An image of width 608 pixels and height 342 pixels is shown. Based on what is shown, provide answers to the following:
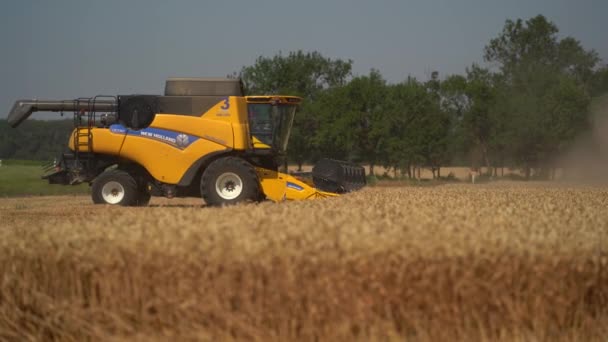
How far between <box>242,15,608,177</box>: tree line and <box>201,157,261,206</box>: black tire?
128ft

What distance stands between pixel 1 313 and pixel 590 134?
6361cm

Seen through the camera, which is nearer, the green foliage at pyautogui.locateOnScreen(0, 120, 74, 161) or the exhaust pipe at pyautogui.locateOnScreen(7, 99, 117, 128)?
the exhaust pipe at pyautogui.locateOnScreen(7, 99, 117, 128)

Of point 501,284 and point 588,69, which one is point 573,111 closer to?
point 588,69

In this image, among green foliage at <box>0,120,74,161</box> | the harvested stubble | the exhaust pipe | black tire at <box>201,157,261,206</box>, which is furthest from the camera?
green foliage at <box>0,120,74,161</box>

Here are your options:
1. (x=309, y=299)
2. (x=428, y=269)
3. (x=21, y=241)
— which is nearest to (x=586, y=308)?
(x=428, y=269)

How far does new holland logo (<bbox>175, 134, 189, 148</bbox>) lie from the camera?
17.7 m

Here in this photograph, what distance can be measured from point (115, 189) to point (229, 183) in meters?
2.97

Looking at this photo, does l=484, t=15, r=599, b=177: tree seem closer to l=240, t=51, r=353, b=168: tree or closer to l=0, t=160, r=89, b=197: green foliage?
l=240, t=51, r=353, b=168: tree

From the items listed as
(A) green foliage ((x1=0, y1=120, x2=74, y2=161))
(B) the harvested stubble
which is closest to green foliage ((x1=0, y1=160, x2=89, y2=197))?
(B) the harvested stubble

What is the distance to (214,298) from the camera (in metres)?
5.26

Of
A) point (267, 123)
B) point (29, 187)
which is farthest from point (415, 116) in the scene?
point (267, 123)

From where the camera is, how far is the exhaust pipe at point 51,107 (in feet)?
61.8

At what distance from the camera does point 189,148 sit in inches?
696

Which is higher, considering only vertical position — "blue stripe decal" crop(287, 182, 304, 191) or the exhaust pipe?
the exhaust pipe
